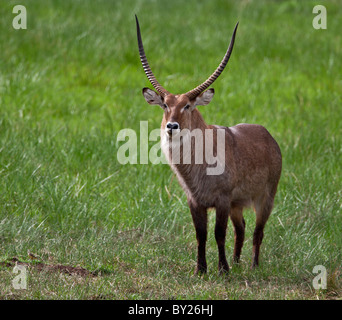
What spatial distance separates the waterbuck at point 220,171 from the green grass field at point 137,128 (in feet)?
1.00

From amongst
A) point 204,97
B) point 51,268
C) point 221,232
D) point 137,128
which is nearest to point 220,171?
point 221,232

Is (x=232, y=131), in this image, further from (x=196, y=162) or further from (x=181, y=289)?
(x=181, y=289)

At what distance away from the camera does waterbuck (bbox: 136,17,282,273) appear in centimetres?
519

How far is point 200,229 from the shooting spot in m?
5.46

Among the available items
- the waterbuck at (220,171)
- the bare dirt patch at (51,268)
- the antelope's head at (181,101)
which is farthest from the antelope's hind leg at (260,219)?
the bare dirt patch at (51,268)

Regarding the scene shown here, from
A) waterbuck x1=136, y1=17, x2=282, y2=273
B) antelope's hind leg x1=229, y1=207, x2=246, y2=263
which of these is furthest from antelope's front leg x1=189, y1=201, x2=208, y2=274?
antelope's hind leg x1=229, y1=207, x2=246, y2=263

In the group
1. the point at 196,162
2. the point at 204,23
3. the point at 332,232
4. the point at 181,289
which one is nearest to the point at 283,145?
the point at 332,232

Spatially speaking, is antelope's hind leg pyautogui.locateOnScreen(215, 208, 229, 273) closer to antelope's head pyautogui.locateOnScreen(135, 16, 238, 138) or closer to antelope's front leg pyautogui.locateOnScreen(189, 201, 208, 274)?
antelope's front leg pyautogui.locateOnScreen(189, 201, 208, 274)

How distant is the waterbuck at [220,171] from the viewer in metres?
5.19

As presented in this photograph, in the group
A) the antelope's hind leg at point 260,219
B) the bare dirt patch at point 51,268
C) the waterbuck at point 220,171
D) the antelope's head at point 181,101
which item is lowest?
the bare dirt patch at point 51,268

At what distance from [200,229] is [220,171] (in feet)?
1.66

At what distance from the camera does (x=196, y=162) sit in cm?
534

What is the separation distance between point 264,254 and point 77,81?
531 centimetres

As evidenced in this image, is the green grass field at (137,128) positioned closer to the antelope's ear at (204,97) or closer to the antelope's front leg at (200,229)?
the antelope's front leg at (200,229)
